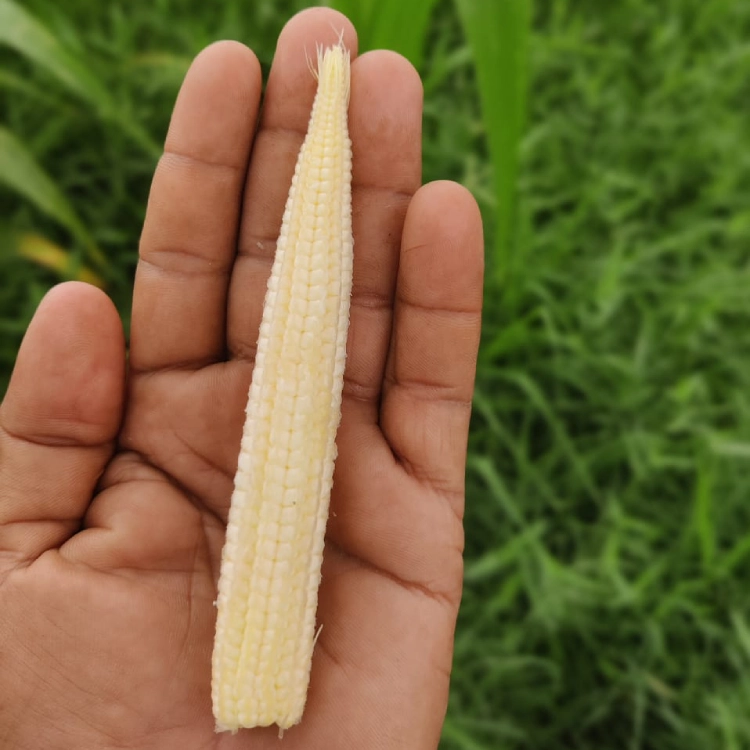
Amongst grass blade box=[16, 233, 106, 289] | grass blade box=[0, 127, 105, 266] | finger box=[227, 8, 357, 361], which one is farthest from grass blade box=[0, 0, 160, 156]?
finger box=[227, 8, 357, 361]

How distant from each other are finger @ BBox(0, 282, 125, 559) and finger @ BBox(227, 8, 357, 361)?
0.37 metres

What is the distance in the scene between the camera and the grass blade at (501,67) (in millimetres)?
2213

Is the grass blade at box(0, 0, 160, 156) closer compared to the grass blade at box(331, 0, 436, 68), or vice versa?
the grass blade at box(331, 0, 436, 68)

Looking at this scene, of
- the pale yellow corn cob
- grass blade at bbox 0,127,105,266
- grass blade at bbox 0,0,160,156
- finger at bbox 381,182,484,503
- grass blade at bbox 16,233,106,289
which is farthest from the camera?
grass blade at bbox 16,233,106,289

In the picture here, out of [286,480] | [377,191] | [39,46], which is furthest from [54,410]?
[39,46]

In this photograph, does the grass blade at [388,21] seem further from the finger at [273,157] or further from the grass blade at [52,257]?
the grass blade at [52,257]

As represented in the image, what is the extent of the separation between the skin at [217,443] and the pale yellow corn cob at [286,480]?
0.16 m

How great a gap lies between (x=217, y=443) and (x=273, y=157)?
0.83 meters

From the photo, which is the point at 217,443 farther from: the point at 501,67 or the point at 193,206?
the point at 501,67

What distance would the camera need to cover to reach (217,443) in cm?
209

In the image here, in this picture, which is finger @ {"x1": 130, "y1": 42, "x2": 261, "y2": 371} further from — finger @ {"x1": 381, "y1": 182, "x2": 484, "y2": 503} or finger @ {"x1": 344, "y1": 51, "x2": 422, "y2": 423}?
finger @ {"x1": 381, "y1": 182, "x2": 484, "y2": 503}

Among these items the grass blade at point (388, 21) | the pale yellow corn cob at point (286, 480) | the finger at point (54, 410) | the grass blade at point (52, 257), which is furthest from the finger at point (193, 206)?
the grass blade at point (52, 257)

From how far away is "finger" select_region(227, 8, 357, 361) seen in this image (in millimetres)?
2078

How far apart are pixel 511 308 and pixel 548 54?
4.17 ft
